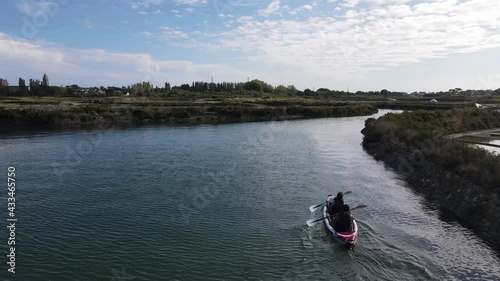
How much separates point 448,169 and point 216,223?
17.3 metres

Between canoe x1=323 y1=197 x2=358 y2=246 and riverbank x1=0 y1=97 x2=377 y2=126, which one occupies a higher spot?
riverbank x1=0 y1=97 x2=377 y2=126

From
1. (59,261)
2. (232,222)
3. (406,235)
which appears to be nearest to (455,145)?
(406,235)

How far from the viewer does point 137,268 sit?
1529 centimetres

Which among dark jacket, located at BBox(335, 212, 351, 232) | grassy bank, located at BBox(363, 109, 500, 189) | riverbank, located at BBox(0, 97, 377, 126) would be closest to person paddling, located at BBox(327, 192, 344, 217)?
dark jacket, located at BBox(335, 212, 351, 232)

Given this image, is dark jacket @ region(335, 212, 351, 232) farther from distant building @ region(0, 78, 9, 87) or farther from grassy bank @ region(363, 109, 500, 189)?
distant building @ region(0, 78, 9, 87)

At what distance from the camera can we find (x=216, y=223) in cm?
2022

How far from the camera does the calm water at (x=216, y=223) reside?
15.6 m

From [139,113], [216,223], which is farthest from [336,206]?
[139,113]

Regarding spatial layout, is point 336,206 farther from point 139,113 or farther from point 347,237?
point 139,113

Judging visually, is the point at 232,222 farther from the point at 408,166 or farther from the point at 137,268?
the point at 408,166

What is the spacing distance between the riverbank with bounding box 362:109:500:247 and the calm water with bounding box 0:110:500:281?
1.35 metres

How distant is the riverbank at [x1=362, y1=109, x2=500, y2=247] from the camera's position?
2059cm

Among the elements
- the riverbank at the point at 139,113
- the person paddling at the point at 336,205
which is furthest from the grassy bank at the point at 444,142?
the riverbank at the point at 139,113

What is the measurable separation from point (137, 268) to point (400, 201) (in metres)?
17.8
